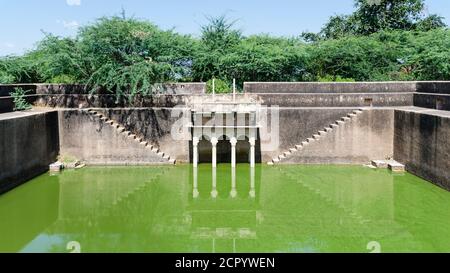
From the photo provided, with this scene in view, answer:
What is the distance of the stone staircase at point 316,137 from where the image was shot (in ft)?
44.2

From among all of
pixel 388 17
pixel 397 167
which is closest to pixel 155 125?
pixel 397 167

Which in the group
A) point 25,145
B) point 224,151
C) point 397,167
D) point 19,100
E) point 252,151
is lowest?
point 397,167

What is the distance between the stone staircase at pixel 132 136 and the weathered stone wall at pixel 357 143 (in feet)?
12.0

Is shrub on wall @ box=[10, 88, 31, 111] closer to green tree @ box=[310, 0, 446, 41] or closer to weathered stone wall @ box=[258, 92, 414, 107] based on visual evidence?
weathered stone wall @ box=[258, 92, 414, 107]

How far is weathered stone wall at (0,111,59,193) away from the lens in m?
10.2

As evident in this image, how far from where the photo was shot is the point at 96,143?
13500mm

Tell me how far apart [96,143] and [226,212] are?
596 cm

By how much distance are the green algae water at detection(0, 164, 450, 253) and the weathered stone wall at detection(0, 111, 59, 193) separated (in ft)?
1.10

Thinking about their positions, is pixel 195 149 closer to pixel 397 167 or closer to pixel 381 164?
pixel 381 164

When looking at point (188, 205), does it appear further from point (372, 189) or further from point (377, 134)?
point (377, 134)

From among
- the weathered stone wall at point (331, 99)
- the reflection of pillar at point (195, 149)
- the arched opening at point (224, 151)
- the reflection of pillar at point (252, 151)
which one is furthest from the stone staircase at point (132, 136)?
the weathered stone wall at point (331, 99)

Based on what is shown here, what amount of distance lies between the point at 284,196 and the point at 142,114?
5.68 metres

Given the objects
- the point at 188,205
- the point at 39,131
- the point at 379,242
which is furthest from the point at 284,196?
the point at 39,131

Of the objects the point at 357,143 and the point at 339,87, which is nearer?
the point at 357,143
